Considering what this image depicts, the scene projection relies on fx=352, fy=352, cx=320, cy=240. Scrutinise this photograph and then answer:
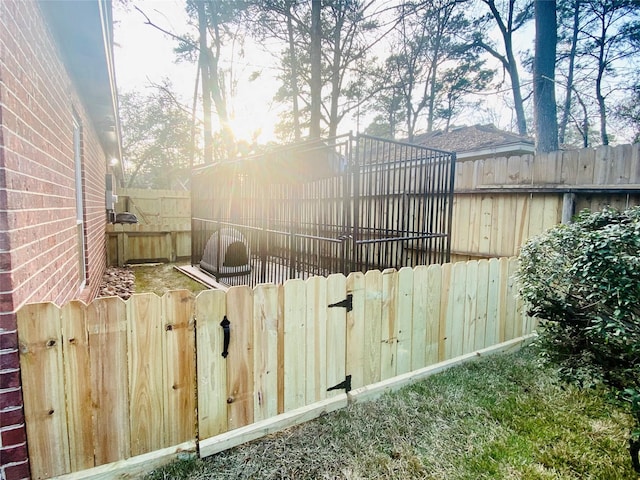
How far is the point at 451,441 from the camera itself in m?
2.18

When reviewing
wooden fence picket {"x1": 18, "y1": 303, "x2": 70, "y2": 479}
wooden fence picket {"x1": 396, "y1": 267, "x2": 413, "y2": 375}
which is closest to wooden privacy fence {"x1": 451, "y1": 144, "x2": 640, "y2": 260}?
wooden fence picket {"x1": 396, "y1": 267, "x2": 413, "y2": 375}

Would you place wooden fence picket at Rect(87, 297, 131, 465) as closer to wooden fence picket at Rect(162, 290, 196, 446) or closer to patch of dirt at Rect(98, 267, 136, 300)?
wooden fence picket at Rect(162, 290, 196, 446)

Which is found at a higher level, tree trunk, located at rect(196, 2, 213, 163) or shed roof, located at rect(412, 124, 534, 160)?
tree trunk, located at rect(196, 2, 213, 163)

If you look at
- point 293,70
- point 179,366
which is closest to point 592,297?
point 179,366

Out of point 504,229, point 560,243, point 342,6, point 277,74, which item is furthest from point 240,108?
point 560,243

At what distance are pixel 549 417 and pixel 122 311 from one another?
9.19 ft

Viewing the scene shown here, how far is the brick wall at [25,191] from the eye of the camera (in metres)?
1.55

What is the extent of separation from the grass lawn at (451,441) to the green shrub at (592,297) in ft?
0.75

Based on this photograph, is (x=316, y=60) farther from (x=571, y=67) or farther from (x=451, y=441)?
(x=571, y=67)

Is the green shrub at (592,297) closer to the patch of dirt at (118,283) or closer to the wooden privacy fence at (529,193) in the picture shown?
the wooden privacy fence at (529,193)

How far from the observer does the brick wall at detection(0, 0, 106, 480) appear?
5.07ft

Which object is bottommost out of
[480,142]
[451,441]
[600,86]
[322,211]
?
[451,441]

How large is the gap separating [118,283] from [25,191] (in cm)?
494

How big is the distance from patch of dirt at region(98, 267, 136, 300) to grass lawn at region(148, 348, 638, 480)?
389 centimetres
